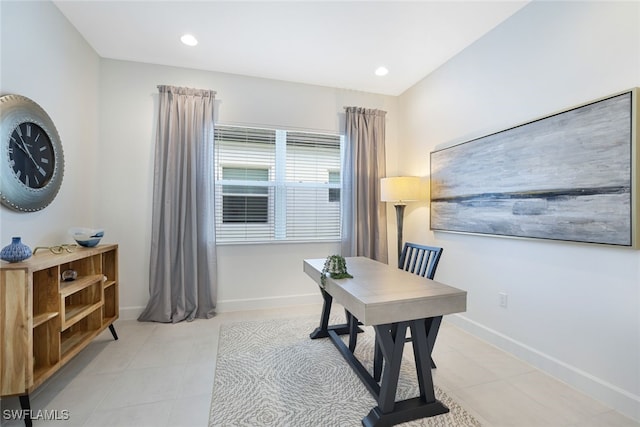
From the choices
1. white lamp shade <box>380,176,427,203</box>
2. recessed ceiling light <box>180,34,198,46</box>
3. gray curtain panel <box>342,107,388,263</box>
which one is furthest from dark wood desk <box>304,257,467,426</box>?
recessed ceiling light <box>180,34,198,46</box>

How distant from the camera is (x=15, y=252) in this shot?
1.59 meters

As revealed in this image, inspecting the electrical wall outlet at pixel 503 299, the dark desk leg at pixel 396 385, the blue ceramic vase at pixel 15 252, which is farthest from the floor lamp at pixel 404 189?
the blue ceramic vase at pixel 15 252

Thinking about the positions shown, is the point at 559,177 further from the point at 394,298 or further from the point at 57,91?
the point at 57,91

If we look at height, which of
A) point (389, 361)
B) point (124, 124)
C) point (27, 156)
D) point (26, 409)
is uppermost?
point (124, 124)

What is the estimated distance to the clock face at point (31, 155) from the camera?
183 centimetres

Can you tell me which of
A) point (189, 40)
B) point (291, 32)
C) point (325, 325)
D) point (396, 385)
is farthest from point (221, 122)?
point (396, 385)

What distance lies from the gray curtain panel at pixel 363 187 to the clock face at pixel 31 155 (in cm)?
273

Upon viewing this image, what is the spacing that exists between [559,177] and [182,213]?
3260 millimetres

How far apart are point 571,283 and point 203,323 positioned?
3152 mm

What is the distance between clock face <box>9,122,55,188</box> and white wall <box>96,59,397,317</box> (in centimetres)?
86

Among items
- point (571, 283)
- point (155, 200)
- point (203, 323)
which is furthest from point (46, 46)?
point (571, 283)

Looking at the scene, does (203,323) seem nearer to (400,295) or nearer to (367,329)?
(367,329)

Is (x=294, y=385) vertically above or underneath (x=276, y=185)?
underneath

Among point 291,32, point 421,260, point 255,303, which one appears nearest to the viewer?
point 421,260
